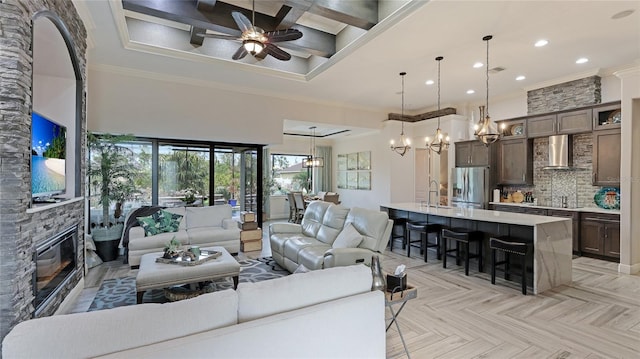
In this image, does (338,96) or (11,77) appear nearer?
(11,77)

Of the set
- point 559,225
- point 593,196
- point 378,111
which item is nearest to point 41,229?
point 559,225

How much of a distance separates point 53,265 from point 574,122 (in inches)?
309

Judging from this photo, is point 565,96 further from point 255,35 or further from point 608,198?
point 255,35

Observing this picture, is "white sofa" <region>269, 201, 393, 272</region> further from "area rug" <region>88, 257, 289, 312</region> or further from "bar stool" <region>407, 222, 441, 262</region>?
"bar stool" <region>407, 222, 441, 262</region>

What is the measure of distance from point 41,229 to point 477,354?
3786mm

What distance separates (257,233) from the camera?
19.2 ft

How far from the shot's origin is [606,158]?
5148 mm

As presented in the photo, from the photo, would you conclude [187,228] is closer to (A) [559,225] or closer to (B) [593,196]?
(A) [559,225]

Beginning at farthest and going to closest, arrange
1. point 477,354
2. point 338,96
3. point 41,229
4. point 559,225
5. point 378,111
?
point 378,111
point 338,96
point 559,225
point 41,229
point 477,354

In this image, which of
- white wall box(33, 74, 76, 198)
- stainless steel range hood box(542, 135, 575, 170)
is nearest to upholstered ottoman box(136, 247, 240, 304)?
white wall box(33, 74, 76, 198)

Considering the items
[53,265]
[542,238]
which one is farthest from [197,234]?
[542,238]

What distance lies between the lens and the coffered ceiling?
3613 millimetres

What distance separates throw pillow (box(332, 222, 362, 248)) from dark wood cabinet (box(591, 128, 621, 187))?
461 centimetres

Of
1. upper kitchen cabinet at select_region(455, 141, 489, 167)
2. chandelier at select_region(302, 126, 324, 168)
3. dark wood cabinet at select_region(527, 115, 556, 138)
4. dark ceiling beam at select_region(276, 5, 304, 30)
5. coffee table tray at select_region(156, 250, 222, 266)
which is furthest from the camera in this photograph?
chandelier at select_region(302, 126, 324, 168)
